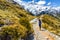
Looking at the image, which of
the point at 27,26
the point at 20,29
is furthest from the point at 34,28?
the point at 20,29

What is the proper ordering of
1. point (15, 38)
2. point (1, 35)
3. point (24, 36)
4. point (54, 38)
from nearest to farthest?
point (1, 35)
point (15, 38)
point (24, 36)
point (54, 38)

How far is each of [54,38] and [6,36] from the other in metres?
14.6

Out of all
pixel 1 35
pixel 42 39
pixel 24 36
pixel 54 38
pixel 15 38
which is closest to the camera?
pixel 1 35

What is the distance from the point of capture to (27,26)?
3988 centimetres

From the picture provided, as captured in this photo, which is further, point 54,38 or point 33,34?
point 54,38

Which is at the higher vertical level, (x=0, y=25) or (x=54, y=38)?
(x=0, y=25)

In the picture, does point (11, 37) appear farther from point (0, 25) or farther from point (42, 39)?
point (42, 39)

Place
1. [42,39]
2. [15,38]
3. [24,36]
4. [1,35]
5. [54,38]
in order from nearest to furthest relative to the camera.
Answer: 1. [1,35]
2. [15,38]
3. [24,36]
4. [42,39]
5. [54,38]

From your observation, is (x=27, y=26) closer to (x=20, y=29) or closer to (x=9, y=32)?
(x=20, y=29)

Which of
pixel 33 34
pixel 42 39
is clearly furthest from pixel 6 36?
pixel 42 39

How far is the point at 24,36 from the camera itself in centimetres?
3591

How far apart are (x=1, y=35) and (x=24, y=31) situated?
7110 mm

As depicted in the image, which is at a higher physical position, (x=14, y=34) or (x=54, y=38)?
(x=14, y=34)

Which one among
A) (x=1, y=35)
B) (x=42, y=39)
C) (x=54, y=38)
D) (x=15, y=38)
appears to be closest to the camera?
(x=1, y=35)
